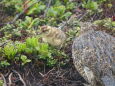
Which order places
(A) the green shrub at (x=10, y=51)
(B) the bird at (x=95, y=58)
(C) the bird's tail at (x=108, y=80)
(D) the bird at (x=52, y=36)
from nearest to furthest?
(C) the bird's tail at (x=108, y=80) < (B) the bird at (x=95, y=58) < (A) the green shrub at (x=10, y=51) < (D) the bird at (x=52, y=36)

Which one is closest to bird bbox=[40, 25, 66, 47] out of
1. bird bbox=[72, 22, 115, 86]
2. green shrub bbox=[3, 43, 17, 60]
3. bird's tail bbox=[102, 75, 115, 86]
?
bird bbox=[72, 22, 115, 86]

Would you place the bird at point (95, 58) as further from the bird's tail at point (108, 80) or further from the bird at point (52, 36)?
the bird at point (52, 36)

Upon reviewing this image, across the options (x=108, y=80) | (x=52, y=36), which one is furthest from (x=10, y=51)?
(x=108, y=80)

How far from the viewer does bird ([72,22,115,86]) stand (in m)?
5.24

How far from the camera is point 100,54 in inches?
217

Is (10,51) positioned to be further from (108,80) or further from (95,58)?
(108,80)

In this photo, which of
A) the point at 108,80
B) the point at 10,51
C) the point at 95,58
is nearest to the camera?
the point at 108,80

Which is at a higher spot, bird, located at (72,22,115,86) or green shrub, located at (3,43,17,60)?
green shrub, located at (3,43,17,60)

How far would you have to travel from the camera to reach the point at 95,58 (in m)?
5.43

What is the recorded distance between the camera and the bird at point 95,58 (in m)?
5.24

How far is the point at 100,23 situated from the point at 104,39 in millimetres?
1720

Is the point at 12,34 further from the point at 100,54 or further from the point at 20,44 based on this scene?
the point at 100,54

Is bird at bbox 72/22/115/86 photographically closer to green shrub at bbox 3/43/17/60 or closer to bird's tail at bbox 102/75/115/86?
bird's tail at bbox 102/75/115/86

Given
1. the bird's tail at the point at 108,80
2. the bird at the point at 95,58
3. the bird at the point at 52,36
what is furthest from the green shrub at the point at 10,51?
the bird's tail at the point at 108,80
